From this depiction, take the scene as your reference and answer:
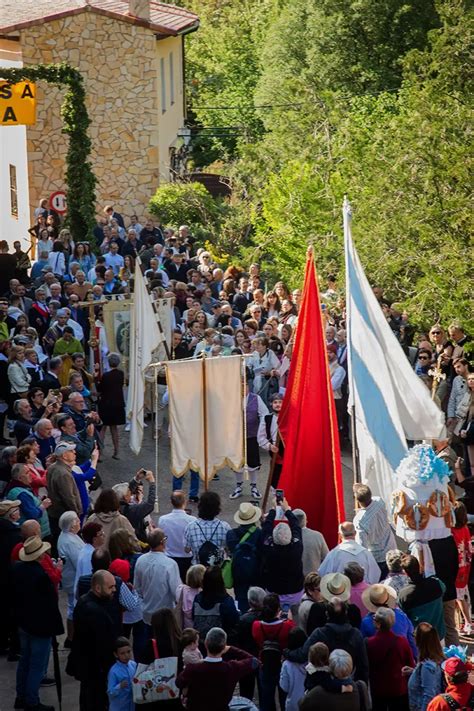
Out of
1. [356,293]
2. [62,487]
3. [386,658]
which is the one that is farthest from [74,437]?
[386,658]

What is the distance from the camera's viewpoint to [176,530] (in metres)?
13.5

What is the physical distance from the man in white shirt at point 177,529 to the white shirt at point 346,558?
148cm

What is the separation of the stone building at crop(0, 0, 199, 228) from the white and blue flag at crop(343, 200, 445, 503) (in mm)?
23234

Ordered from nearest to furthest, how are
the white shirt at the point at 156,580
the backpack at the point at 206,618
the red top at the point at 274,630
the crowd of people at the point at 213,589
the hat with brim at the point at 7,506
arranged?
the crowd of people at the point at 213,589
the red top at the point at 274,630
the backpack at the point at 206,618
the white shirt at the point at 156,580
the hat with brim at the point at 7,506

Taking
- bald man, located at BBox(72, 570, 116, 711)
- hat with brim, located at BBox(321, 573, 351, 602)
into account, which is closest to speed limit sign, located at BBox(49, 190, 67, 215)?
bald man, located at BBox(72, 570, 116, 711)

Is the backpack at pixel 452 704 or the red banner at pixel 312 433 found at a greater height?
the red banner at pixel 312 433

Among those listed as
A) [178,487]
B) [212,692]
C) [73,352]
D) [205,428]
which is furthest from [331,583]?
[73,352]

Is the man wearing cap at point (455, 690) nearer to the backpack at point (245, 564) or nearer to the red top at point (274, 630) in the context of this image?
the red top at point (274, 630)

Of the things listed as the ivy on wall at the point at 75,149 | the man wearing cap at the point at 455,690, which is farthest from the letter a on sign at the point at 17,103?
the man wearing cap at the point at 455,690

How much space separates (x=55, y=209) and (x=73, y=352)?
11.8 meters

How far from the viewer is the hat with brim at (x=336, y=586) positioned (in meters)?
11.5

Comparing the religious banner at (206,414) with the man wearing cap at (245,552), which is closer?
the man wearing cap at (245,552)

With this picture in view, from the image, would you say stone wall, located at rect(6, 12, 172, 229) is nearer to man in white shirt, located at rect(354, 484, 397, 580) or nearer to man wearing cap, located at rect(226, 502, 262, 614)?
man in white shirt, located at rect(354, 484, 397, 580)

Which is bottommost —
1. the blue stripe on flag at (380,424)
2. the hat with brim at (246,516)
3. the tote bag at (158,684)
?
the tote bag at (158,684)
